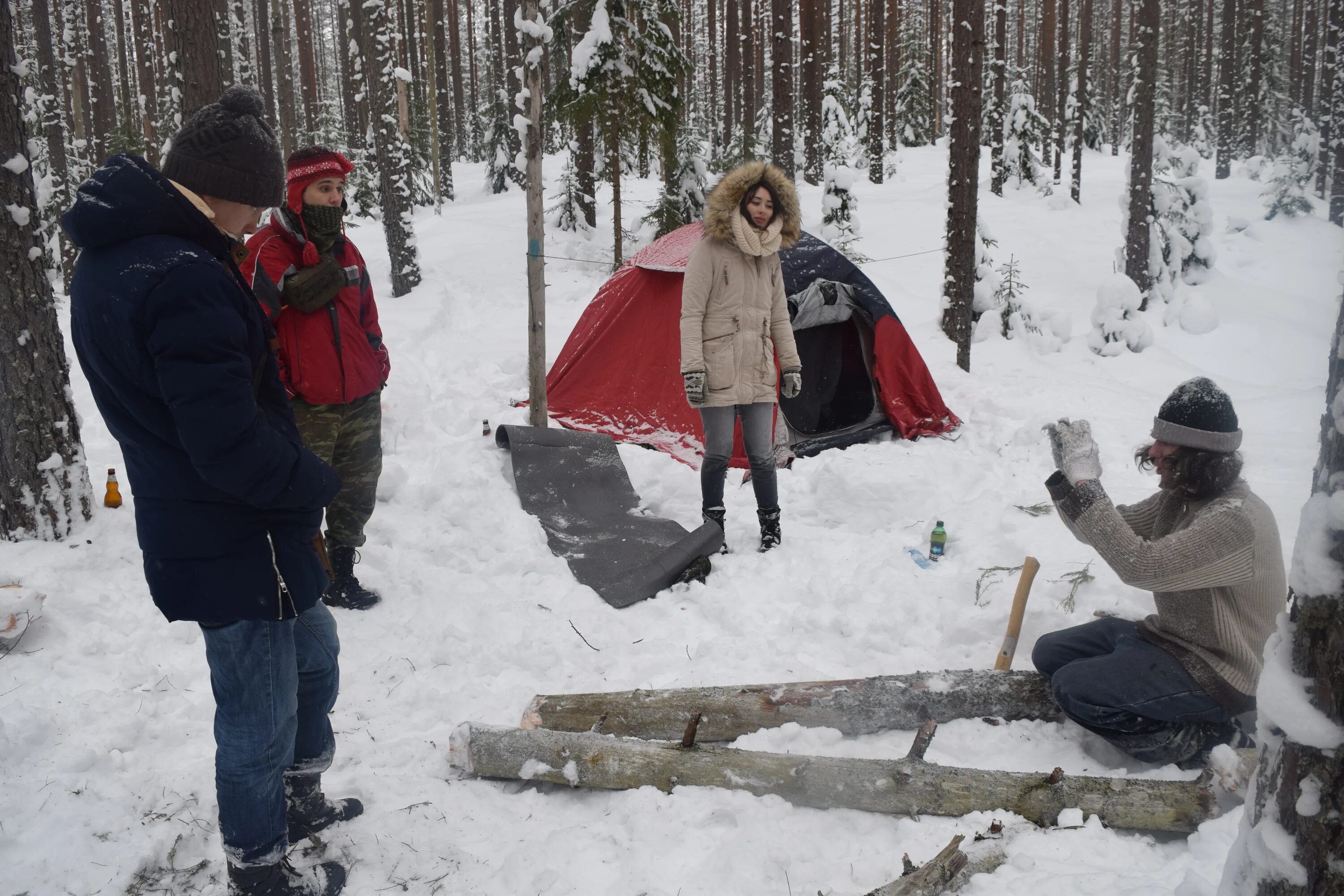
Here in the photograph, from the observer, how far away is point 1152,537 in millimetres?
3182

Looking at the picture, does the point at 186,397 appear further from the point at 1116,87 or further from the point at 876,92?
the point at 1116,87

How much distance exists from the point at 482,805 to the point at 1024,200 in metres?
18.1

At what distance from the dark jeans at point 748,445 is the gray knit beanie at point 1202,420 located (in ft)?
7.61

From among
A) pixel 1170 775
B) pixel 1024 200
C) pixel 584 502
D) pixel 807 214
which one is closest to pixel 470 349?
pixel 584 502

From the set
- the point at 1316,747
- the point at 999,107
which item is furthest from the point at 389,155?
the point at 999,107

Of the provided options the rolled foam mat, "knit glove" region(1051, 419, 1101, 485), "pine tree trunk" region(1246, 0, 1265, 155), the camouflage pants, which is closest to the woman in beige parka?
the rolled foam mat

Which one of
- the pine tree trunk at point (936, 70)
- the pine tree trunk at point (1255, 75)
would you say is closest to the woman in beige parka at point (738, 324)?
the pine tree trunk at point (1255, 75)

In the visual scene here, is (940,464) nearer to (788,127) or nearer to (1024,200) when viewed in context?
(788,127)

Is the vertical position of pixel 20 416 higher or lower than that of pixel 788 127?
lower

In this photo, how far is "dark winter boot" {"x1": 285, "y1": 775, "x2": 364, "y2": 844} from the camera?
8.46 feet

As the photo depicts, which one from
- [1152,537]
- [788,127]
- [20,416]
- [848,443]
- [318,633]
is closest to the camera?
[318,633]

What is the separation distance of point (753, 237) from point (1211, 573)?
284 cm

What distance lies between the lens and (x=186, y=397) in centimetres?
189

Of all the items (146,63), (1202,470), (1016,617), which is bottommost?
(1016,617)
